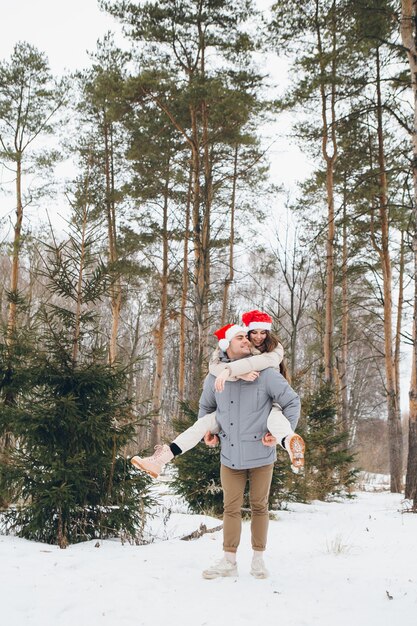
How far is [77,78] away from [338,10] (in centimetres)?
1181

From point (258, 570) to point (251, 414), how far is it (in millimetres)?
1121

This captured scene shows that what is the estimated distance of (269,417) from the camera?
380cm

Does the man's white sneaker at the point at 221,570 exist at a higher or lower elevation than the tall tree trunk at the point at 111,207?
lower

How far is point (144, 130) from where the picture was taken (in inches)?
622

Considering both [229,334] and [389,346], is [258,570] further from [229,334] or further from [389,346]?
[389,346]

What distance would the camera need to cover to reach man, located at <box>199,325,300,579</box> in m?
3.83

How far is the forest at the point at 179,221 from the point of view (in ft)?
17.3

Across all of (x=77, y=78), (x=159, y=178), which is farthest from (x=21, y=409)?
(x=77, y=78)

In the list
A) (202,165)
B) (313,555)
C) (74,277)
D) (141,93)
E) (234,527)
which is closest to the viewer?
(234,527)

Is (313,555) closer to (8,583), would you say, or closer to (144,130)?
(8,583)

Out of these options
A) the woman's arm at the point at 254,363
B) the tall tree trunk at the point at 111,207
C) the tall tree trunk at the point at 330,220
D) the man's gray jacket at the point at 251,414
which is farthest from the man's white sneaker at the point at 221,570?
the tall tree trunk at the point at 111,207

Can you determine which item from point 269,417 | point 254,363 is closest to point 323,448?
point 269,417

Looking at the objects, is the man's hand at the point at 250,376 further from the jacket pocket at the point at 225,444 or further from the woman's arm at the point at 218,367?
the jacket pocket at the point at 225,444

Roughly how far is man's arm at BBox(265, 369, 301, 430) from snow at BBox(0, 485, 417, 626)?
114cm
